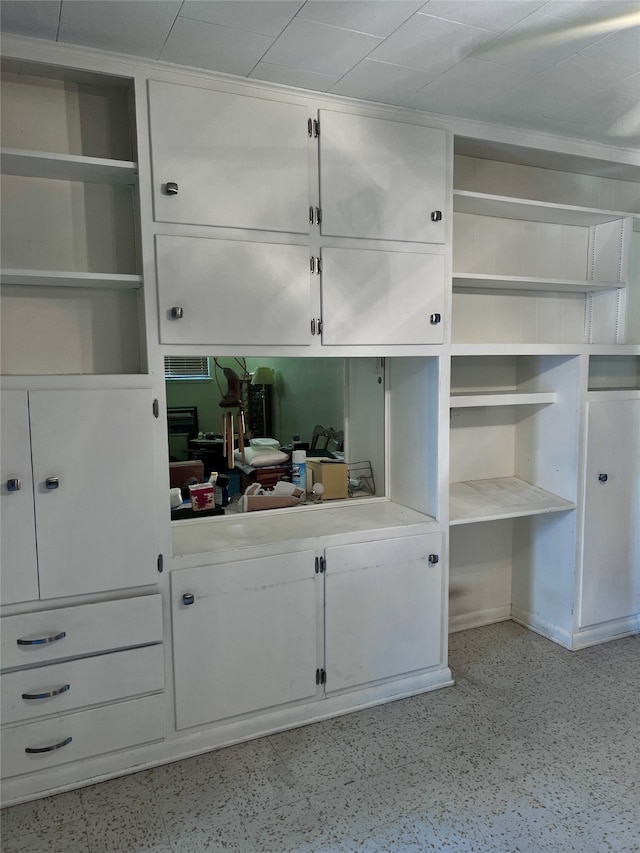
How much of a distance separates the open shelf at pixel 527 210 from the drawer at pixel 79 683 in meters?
2.31

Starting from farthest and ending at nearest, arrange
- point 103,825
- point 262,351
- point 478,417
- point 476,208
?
point 478,417, point 476,208, point 262,351, point 103,825

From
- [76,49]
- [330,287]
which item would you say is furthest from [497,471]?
[76,49]

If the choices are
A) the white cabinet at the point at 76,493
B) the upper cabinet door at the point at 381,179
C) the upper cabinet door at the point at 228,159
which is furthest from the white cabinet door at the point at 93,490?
the upper cabinet door at the point at 381,179

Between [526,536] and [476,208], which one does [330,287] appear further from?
[526,536]

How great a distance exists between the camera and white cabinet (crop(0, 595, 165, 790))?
1.93 m

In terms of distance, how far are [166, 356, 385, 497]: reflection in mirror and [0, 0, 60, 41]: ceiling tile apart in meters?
1.13

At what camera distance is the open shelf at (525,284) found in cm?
264

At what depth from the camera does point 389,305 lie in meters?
2.43

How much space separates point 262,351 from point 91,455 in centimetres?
73

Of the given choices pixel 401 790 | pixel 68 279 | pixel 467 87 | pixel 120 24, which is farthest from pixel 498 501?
pixel 120 24

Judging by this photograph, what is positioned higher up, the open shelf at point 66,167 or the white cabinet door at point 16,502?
the open shelf at point 66,167

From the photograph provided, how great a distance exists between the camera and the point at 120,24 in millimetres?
1772

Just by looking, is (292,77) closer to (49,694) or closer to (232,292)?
(232,292)

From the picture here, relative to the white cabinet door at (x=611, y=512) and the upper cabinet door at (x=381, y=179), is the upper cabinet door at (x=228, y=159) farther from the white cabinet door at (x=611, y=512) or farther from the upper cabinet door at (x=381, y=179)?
the white cabinet door at (x=611, y=512)
